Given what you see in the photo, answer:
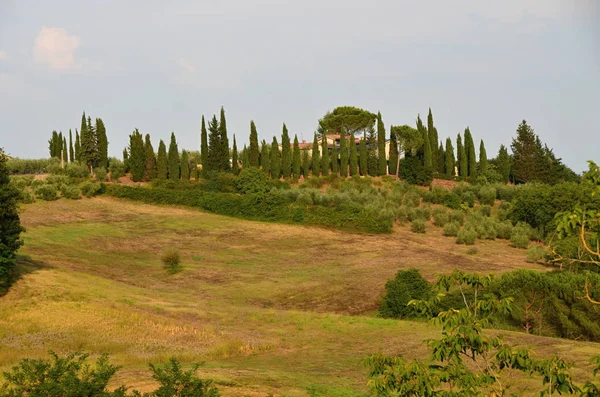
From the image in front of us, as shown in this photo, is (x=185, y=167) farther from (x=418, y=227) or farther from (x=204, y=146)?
(x=418, y=227)

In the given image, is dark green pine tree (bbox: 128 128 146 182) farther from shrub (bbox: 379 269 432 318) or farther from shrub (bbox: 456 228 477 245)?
shrub (bbox: 379 269 432 318)

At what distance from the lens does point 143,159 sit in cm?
8488

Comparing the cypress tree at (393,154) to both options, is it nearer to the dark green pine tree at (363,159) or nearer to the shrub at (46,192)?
the dark green pine tree at (363,159)

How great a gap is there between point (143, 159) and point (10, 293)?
50320 millimetres

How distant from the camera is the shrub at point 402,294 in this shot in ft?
128

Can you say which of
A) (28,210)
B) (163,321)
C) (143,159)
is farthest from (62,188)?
(163,321)

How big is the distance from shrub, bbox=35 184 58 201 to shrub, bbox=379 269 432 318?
149ft

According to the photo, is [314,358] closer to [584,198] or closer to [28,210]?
[584,198]

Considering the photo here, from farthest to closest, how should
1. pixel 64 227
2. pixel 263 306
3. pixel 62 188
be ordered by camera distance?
pixel 62 188
pixel 64 227
pixel 263 306

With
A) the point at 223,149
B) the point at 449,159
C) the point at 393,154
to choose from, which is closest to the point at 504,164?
the point at 449,159

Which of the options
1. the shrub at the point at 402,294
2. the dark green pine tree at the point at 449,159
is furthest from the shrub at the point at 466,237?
the dark green pine tree at the point at 449,159

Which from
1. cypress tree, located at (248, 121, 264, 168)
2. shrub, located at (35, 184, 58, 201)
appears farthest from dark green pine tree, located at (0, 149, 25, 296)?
cypress tree, located at (248, 121, 264, 168)

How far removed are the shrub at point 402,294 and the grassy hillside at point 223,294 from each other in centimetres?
145

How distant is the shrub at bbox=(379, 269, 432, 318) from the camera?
3897 centimetres
